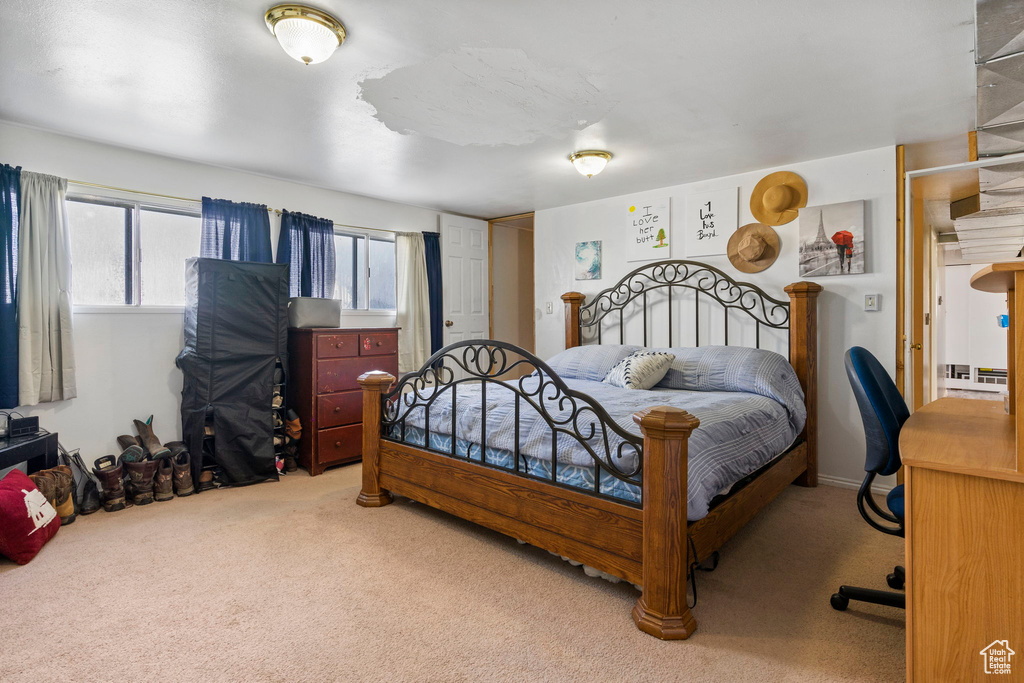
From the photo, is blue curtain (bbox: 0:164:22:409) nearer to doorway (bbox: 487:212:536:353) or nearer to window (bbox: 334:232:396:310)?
window (bbox: 334:232:396:310)

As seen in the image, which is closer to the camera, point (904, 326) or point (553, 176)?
point (904, 326)

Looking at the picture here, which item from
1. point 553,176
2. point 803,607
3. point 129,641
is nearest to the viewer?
point 129,641

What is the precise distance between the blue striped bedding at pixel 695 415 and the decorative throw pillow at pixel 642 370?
68 millimetres

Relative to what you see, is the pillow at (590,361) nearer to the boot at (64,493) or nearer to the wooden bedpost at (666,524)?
the wooden bedpost at (666,524)

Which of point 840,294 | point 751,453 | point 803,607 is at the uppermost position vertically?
point 840,294

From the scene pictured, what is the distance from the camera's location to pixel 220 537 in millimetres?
2715

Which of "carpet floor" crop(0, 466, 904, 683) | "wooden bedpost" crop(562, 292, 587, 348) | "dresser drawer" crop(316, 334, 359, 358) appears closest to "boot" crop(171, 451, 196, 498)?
"carpet floor" crop(0, 466, 904, 683)

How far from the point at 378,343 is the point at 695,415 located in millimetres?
2749

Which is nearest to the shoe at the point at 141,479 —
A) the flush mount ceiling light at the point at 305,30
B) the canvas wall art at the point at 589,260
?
the flush mount ceiling light at the point at 305,30

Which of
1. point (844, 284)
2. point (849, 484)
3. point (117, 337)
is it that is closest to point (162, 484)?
point (117, 337)

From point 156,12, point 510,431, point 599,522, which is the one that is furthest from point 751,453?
point 156,12

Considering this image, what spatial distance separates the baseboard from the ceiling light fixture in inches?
105

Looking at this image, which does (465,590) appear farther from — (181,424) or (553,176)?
(553,176)

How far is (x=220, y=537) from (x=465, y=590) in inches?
57.3
